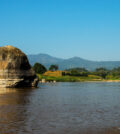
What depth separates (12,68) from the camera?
1973 inches

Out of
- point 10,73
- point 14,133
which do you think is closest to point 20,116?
point 14,133

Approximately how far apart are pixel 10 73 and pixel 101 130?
3835cm

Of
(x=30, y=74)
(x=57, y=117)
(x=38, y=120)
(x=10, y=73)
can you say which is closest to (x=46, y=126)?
(x=38, y=120)

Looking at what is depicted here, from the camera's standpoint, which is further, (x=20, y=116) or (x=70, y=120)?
(x=20, y=116)

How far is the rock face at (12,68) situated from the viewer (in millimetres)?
49222

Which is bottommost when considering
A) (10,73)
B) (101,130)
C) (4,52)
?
(101,130)

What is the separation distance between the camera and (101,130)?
1317 centimetres

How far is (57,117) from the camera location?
16984mm

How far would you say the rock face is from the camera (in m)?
49.2

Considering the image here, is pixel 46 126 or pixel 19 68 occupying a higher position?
pixel 19 68

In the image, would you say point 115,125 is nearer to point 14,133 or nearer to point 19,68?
point 14,133

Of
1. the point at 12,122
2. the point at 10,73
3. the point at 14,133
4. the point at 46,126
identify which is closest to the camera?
the point at 14,133

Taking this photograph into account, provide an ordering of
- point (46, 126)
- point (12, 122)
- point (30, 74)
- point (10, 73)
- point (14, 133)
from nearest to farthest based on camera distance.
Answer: point (14, 133) < point (46, 126) < point (12, 122) < point (10, 73) < point (30, 74)

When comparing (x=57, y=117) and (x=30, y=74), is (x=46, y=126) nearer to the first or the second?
(x=57, y=117)
